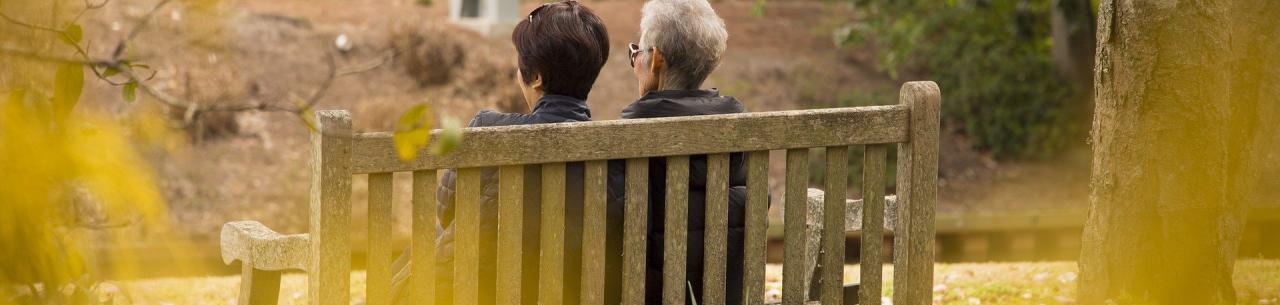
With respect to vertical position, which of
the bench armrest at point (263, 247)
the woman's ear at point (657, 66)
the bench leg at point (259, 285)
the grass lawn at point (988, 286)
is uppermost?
the woman's ear at point (657, 66)

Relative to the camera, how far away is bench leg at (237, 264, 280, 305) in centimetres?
337

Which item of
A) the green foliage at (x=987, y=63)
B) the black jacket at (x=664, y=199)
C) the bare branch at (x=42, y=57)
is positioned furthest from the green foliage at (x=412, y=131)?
the green foliage at (x=987, y=63)

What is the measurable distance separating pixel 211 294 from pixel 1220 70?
387 cm

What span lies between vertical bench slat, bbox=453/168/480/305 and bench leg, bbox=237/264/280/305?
67 centimetres

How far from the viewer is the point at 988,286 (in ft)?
18.8

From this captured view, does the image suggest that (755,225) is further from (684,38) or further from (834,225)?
(684,38)

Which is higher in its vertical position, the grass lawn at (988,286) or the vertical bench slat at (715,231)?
the vertical bench slat at (715,231)

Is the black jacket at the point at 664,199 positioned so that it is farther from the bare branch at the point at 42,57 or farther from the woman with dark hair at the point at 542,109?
the bare branch at the point at 42,57

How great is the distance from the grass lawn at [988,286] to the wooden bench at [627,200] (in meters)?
2.03

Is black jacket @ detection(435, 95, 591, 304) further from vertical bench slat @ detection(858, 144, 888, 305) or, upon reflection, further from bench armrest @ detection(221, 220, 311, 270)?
vertical bench slat @ detection(858, 144, 888, 305)

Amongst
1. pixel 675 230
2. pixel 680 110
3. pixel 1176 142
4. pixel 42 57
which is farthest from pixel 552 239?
pixel 1176 142

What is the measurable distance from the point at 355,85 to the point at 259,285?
9137 millimetres

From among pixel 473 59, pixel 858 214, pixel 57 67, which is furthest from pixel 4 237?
pixel 473 59

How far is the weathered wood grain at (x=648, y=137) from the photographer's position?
2.74 meters
